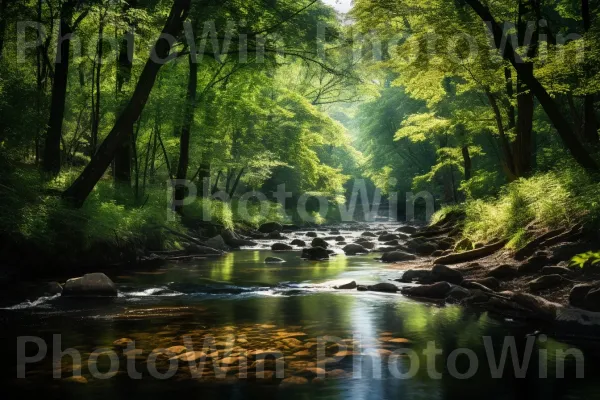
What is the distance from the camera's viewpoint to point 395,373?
233 inches

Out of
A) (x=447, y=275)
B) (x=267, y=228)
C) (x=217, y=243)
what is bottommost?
(x=447, y=275)

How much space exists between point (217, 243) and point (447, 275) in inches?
446

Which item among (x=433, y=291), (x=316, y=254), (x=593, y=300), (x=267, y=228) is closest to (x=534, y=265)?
(x=433, y=291)

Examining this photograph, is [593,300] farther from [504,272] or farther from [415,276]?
[415,276]

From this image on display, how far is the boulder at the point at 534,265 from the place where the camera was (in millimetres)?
9985

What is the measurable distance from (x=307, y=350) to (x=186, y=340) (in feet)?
5.60

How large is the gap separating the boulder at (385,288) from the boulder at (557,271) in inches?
117

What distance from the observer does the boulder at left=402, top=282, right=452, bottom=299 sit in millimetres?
10102

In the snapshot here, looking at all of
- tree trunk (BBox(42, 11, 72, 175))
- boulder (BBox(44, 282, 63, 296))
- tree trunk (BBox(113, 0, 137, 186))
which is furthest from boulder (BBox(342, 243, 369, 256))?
boulder (BBox(44, 282, 63, 296))

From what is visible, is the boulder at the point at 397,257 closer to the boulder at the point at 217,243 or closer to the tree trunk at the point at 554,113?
the tree trunk at the point at 554,113

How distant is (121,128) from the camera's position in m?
13.4

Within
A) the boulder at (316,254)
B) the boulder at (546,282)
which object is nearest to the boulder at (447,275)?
the boulder at (546,282)

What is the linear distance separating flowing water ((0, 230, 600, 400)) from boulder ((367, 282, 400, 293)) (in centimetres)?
39

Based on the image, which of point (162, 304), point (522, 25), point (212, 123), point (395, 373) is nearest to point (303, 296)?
point (162, 304)
